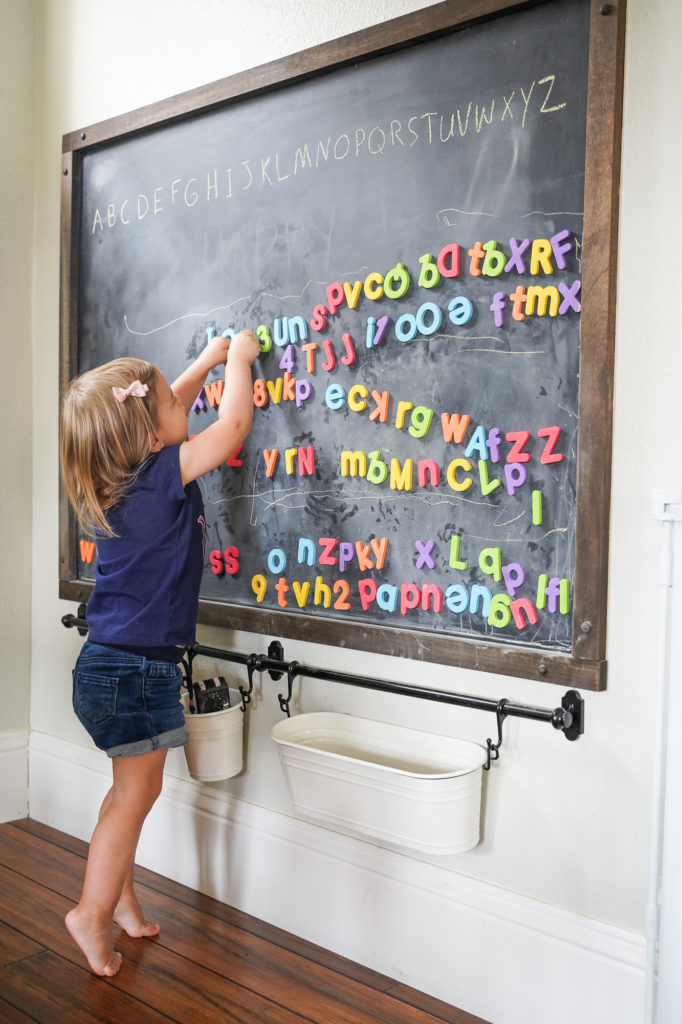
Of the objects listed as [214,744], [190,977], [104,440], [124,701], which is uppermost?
[104,440]

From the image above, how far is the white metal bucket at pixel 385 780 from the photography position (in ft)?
5.02

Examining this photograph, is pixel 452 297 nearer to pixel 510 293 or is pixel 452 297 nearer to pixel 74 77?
pixel 510 293

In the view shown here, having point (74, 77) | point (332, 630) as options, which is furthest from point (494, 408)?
point (74, 77)

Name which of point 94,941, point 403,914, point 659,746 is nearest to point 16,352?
point 94,941

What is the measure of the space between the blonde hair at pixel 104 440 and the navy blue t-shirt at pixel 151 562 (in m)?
0.03

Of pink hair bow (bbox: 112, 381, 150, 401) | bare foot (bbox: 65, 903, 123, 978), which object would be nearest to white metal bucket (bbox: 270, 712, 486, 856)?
bare foot (bbox: 65, 903, 123, 978)

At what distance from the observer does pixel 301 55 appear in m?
1.84

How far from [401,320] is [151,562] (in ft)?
2.20

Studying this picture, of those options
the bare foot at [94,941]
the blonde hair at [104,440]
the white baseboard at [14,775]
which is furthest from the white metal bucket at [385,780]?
the white baseboard at [14,775]

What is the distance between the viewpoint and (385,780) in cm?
156

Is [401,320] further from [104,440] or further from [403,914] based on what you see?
[403,914]

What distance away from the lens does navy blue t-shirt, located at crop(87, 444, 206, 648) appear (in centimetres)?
175

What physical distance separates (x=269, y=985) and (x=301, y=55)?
1.83m

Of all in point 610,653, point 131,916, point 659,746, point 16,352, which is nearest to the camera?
point 659,746
